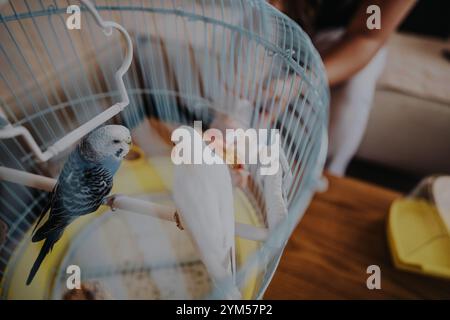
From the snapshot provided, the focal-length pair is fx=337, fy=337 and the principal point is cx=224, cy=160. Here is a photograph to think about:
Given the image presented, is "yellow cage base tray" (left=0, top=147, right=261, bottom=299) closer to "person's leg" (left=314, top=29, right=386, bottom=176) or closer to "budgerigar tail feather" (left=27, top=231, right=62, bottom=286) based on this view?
"budgerigar tail feather" (left=27, top=231, right=62, bottom=286)

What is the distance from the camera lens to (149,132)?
1.60 feet

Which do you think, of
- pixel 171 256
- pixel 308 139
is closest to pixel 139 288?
pixel 171 256

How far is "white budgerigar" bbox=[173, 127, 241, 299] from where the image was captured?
288mm

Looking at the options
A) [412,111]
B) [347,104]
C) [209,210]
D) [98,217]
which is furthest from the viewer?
[412,111]

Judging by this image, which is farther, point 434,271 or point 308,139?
point 434,271

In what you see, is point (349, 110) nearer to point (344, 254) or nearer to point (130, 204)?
point (344, 254)

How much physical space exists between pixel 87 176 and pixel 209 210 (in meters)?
0.11

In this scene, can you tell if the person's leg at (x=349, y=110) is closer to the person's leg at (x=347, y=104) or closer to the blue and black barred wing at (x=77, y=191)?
the person's leg at (x=347, y=104)

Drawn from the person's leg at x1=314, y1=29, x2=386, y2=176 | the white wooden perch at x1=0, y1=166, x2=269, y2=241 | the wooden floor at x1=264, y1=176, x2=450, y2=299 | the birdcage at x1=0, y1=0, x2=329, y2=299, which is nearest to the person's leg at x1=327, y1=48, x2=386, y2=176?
the person's leg at x1=314, y1=29, x2=386, y2=176

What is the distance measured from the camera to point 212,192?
0.29 meters

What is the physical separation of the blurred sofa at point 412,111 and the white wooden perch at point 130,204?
0.90m

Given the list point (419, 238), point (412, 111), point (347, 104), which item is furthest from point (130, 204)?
point (412, 111)

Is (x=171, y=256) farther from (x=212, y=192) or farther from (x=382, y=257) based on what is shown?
(x=382, y=257)
